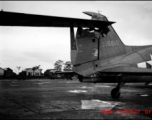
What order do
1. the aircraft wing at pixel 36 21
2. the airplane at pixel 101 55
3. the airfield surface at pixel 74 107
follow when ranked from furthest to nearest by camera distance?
the airplane at pixel 101 55 < the airfield surface at pixel 74 107 < the aircraft wing at pixel 36 21

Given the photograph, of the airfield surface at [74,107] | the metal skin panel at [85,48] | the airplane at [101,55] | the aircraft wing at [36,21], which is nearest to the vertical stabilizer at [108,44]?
the airplane at [101,55]

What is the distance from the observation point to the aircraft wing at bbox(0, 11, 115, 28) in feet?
17.1

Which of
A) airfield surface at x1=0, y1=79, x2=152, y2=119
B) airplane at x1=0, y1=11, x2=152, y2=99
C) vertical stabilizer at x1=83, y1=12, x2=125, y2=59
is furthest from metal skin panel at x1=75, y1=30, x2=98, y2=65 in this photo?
airfield surface at x1=0, y1=79, x2=152, y2=119

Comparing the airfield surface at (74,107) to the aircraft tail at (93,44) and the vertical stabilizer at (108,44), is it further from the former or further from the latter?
the vertical stabilizer at (108,44)

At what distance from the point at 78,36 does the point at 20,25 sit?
10.6 ft

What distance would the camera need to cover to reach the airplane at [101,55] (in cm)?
777

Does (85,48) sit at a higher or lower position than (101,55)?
higher

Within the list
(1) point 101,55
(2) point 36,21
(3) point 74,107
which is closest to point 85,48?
(1) point 101,55

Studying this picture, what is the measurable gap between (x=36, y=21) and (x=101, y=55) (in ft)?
15.3

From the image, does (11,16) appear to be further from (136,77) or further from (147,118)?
(136,77)

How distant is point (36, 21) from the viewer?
19.5ft

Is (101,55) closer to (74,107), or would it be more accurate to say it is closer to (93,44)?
(93,44)

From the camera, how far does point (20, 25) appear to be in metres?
5.91

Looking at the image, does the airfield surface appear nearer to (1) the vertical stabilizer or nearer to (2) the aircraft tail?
(2) the aircraft tail
